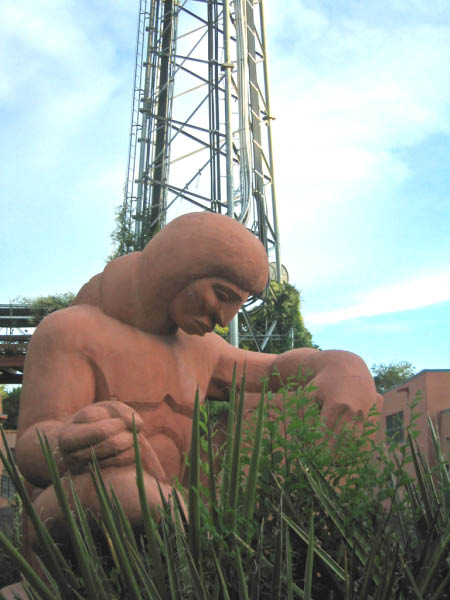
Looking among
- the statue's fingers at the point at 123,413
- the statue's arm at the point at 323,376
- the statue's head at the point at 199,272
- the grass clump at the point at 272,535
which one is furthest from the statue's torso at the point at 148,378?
the grass clump at the point at 272,535

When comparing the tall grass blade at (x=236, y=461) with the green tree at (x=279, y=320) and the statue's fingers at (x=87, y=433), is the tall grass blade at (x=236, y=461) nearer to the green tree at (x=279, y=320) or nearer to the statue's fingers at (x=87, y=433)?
the statue's fingers at (x=87, y=433)

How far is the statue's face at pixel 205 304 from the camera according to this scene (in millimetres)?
2596

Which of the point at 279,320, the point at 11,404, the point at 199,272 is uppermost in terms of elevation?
the point at 279,320

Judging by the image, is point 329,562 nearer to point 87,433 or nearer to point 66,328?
point 87,433

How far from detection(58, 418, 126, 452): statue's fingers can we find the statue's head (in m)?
0.66

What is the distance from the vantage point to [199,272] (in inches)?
102

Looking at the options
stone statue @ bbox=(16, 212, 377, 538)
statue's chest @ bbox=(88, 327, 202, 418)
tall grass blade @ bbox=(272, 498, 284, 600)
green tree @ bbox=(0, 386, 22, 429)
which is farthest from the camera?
green tree @ bbox=(0, 386, 22, 429)

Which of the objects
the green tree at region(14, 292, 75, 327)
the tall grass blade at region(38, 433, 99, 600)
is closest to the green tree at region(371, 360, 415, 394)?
the green tree at region(14, 292, 75, 327)

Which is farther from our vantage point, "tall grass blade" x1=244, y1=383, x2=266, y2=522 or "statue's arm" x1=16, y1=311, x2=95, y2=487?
"statue's arm" x1=16, y1=311, x2=95, y2=487

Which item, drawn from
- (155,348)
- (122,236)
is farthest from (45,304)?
(155,348)

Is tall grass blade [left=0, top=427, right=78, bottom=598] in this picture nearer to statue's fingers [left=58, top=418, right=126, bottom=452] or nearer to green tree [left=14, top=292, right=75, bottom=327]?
statue's fingers [left=58, top=418, right=126, bottom=452]

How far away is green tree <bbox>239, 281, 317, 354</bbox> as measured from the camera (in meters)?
12.7

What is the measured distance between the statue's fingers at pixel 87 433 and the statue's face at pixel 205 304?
642mm

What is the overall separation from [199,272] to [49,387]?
709 mm
